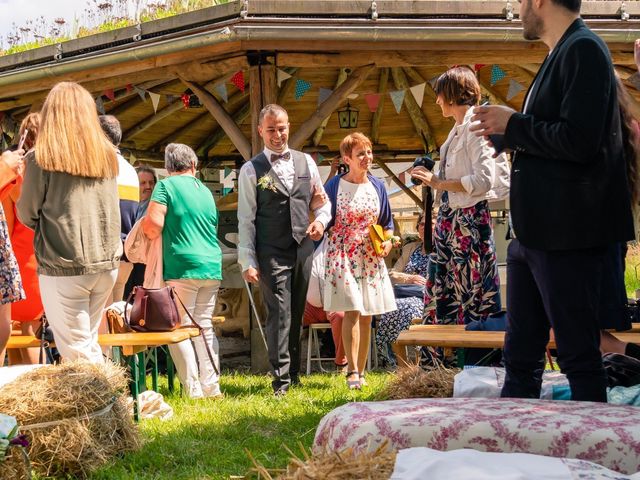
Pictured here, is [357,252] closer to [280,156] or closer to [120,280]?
[280,156]

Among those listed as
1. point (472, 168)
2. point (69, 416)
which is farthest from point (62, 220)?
point (472, 168)

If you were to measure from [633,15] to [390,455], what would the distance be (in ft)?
20.7

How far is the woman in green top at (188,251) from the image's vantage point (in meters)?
5.91

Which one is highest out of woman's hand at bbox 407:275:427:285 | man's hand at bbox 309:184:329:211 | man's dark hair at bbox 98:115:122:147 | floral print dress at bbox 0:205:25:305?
man's dark hair at bbox 98:115:122:147

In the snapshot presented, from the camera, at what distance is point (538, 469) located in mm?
1979

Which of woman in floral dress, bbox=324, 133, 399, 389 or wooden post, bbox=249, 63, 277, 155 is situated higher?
wooden post, bbox=249, 63, 277, 155

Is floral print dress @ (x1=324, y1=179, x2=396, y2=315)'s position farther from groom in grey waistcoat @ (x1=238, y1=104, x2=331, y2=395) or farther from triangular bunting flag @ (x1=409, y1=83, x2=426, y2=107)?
triangular bunting flag @ (x1=409, y1=83, x2=426, y2=107)

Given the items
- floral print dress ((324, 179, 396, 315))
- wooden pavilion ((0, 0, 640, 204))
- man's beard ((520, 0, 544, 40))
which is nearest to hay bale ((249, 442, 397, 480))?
man's beard ((520, 0, 544, 40))

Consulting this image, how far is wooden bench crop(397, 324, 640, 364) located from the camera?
4316mm

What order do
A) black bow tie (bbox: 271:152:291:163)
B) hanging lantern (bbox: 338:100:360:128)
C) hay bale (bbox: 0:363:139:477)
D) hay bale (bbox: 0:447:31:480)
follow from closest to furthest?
hay bale (bbox: 0:447:31:480), hay bale (bbox: 0:363:139:477), black bow tie (bbox: 271:152:291:163), hanging lantern (bbox: 338:100:360:128)

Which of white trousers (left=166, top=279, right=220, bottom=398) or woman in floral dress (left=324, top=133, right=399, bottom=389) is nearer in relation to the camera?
white trousers (left=166, top=279, right=220, bottom=398)

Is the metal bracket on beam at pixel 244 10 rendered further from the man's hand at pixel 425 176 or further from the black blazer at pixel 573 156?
the black blazer at pixel 573 156

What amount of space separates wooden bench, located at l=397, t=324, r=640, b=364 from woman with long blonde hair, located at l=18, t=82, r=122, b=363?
5.25ft

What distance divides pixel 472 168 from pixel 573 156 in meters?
2.07
